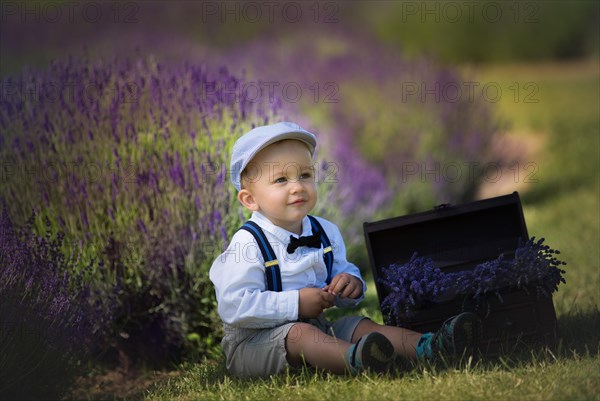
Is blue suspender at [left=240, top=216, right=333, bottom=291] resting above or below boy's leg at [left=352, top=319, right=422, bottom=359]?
above

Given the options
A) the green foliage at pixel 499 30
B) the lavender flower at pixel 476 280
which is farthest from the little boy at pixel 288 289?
the green foliage at pixel 499 30

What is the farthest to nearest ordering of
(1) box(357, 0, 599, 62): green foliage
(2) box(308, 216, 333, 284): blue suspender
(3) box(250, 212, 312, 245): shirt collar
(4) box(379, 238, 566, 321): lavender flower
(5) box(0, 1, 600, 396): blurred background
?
(1) box(357, 0, 599, 62): green foliage, (5) box(0, 1, 600, 396): blurred background, (2) box(308, 216, 333, 284): blue suspender, (3) box(250, 212, 312, 245): shirt collar, (4) box(379, 238, 566, 321): lavender flower

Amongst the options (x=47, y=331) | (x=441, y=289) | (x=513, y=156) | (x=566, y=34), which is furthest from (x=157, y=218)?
(x=566, y=34)

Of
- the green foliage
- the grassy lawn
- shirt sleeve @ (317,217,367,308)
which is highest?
the green foliage

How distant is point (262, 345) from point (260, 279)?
0.24m

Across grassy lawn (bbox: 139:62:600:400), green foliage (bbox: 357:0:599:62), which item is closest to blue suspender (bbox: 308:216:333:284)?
grassy lawn (bbox: 139:62:600:400)

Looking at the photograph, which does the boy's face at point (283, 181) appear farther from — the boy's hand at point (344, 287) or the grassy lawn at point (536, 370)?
the grassy lawn at point (536, 370)

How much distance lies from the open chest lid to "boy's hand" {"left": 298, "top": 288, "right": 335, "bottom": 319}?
11.4 inches

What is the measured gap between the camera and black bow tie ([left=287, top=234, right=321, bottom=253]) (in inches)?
126

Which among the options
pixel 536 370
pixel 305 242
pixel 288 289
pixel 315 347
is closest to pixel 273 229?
pixel 305 242

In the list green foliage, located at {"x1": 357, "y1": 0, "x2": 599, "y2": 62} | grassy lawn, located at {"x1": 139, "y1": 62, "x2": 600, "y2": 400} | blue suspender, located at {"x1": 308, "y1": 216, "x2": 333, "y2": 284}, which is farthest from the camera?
green foliage, located at {"x1": 357, "y1": 0, "x2": 599, "y2": 62}

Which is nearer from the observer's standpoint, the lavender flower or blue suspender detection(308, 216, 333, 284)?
the lavender flower

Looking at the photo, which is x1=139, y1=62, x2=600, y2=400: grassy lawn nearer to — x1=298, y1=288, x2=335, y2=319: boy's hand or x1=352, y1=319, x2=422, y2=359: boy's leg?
x1=352, y1=319, x2=422, y2=359: boy's leg

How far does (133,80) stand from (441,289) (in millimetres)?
1966
